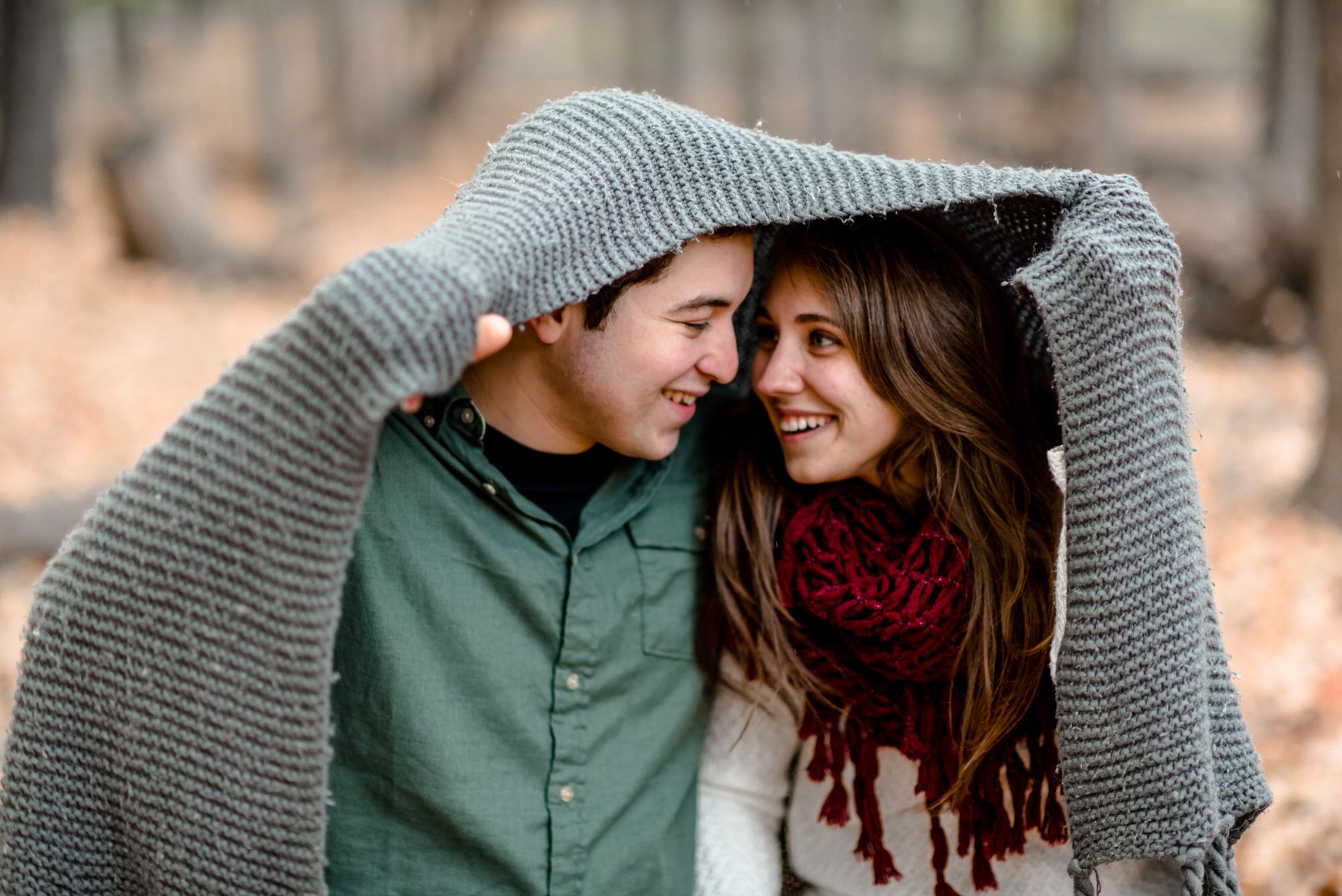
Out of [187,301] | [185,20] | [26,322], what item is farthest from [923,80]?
[26,322]

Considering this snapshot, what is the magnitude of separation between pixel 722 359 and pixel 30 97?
10326mm

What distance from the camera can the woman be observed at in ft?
7.41

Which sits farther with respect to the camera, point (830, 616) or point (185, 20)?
point (185, 20)

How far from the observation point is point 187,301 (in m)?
8.62

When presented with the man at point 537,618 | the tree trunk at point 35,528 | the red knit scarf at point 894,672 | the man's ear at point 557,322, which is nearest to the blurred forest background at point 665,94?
the tree trunk at point 35,528

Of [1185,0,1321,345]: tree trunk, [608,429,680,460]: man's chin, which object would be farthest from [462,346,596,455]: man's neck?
[1185,0,1321,345]: tree trunk

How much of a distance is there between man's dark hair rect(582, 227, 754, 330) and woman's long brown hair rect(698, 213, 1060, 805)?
28 centimetres

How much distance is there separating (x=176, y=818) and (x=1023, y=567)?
1.47 metres

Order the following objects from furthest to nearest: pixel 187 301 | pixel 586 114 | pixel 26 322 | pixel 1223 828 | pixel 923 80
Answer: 1. pixel 923 80
2. pixel 187 301
3. pixel 26 322
4. pixel 586 114
5. pixel 1223 828

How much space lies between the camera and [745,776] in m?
2.52

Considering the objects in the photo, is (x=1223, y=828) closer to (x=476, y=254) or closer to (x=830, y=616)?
(x=830, y=616)

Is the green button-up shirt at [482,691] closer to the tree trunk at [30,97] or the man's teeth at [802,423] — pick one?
the man's teeth at [802,423]

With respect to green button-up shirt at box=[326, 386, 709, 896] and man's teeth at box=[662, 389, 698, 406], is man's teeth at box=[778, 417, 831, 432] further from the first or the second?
green button-up shirt at box=[326, 386, 709, 896]

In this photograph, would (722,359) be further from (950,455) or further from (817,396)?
(950,455)
